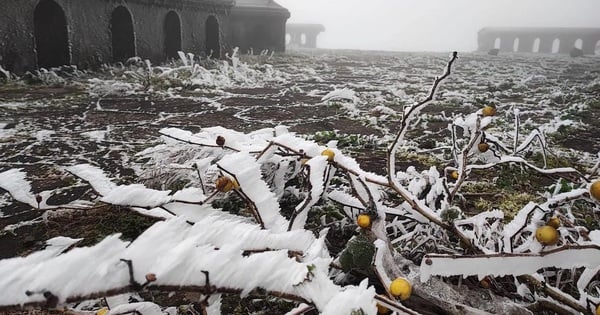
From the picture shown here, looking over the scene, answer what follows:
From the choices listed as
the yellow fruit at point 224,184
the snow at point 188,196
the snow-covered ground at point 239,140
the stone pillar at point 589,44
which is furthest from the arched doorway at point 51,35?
the stone pillar at point 589,44

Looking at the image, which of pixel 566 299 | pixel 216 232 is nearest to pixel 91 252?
pixel 216 232

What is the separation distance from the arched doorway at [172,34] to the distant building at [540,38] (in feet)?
96.5

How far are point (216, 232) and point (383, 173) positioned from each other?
1.73 m

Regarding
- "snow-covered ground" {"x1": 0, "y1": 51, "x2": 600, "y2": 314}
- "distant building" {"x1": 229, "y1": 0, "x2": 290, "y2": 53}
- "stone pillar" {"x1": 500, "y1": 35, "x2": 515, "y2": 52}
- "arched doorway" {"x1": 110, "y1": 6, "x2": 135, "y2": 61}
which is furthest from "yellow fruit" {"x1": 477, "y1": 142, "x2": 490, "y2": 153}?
"stone pillar" {"x1": 500, "y1": 35, "x2": 515, "y2": 52}

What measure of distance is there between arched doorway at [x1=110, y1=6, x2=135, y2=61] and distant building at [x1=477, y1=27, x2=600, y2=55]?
30967 mm

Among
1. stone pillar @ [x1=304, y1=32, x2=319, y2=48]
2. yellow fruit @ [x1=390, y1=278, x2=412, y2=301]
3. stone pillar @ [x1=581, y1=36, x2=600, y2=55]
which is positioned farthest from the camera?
stone pillar @ [x1=304, y1=32, x2=319, y2=48]

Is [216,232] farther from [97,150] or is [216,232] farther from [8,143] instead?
[8,143]

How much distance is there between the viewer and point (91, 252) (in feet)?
1.64

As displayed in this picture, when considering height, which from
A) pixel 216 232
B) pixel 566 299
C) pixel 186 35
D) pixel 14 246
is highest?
pixel 186 35

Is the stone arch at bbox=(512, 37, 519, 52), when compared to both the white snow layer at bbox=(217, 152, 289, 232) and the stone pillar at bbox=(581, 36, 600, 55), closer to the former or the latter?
the stone pillar at bbox=(581, 36, 600, 55)

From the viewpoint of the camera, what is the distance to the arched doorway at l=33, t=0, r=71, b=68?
21.7ft

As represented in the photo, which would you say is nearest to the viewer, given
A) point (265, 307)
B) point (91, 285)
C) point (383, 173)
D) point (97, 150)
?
point (91, 285)

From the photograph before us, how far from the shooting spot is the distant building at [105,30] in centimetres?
573

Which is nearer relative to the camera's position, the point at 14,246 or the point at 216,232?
the point at 216,232
